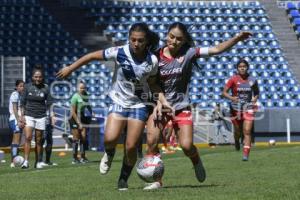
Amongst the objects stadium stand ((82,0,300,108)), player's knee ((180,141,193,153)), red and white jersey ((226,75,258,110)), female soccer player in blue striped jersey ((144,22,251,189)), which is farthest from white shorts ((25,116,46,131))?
stadium stand ((82,0,300,108))

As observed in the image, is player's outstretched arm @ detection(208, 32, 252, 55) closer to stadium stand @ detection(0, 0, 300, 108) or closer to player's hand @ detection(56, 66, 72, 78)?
player's hand @ detection(56, 66, 72, 78)

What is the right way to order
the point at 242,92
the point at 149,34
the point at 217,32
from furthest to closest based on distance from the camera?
1. the point at 217,32
2. the point at 242,92
3. the point at 149,34

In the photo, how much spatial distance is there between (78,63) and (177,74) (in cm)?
153

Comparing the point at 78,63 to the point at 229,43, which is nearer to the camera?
the point at 78,63

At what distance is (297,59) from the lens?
39.7 meters

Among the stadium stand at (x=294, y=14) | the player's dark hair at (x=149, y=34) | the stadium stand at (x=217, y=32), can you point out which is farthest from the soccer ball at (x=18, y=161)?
the stadium stand at (x=294, y=14)

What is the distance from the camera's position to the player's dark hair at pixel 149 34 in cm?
1055

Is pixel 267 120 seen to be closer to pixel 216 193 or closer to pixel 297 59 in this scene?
pixel 297 59

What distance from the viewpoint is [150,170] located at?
35.1 ft

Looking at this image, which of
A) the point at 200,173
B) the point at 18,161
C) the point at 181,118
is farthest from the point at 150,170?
the point at 18,161

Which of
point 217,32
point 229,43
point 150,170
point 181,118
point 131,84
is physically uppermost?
point 217,32

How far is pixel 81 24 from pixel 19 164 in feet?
66.3

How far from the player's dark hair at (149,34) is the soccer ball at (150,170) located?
1465 mm

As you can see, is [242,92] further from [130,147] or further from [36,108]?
[130,147]
